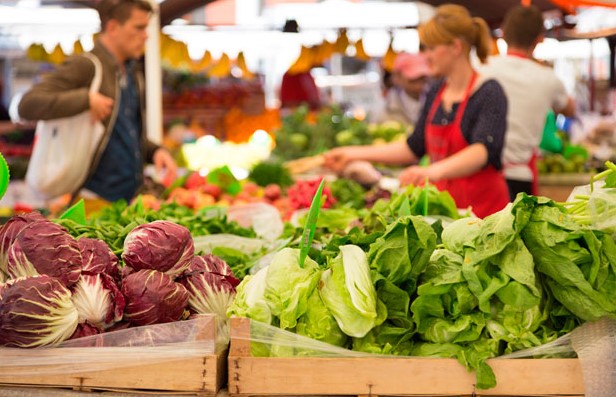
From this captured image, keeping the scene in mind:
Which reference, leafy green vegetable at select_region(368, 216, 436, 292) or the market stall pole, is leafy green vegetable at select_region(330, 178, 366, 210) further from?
leafy green vegetable at select_region(368, 216, 436, 292)

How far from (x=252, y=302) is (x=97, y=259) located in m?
0.41

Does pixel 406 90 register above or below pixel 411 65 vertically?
below

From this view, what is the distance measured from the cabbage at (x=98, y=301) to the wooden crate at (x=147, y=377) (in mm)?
81

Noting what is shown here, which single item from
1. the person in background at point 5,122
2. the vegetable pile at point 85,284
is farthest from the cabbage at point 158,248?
the person in background at point 5,122

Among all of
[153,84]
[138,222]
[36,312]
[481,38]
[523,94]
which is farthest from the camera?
[153,84]

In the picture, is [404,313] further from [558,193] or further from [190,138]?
[190,138]

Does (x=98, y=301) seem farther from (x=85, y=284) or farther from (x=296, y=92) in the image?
(x=296, y=92)

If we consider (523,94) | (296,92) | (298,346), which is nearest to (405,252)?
(298,346)

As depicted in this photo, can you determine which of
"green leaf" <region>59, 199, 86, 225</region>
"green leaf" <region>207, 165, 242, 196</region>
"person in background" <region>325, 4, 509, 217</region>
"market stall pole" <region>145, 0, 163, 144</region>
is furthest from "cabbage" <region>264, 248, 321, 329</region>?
"market stall pole" <region>145, 0, 163, 144</region>

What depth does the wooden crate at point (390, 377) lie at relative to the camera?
2.04m

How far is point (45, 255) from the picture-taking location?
2086 mm

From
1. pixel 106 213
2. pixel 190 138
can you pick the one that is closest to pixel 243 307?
pixel 106 213

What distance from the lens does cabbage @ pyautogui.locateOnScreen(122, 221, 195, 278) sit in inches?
85.8

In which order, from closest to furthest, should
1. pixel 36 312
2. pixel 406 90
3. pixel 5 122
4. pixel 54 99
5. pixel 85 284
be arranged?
1. pixel 36 312
2. pixel 85 284
3. pixel 54 99
4. pixel 406 90
5. pixel 5 122
